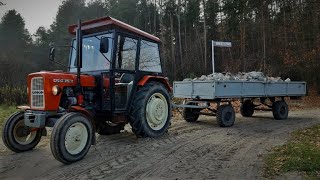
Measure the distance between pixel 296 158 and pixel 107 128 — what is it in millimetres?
4035

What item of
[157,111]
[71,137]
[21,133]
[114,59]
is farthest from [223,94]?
[21,133]

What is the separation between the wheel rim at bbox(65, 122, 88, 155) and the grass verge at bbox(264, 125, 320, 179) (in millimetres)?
3080

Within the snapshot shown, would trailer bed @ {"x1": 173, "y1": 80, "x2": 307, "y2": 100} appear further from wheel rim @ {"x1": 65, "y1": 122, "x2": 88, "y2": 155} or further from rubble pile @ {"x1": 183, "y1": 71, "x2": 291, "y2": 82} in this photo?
wheel rim @ {"x1": 65, "y1": 122, "x2": 88, "y2": 155}

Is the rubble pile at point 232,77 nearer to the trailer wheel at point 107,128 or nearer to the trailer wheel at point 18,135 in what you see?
the trailer wheel at point 107,128

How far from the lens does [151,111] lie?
7586 mm

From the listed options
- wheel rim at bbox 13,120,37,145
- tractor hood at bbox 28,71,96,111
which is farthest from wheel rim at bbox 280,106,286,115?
wheel rim at bbox 13,120,37,145

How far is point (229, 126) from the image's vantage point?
994 centimetres

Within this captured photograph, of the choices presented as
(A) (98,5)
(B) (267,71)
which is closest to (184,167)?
(B) (267,71)

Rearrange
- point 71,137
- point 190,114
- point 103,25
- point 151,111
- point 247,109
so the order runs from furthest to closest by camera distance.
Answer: point 247,109
point 190,114
point 151,111
point 103,25
point 71,137

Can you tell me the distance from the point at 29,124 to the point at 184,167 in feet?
9.55

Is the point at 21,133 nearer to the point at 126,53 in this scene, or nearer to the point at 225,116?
the point at 126,53

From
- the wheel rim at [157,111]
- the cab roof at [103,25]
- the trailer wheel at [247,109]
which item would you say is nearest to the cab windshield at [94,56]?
the cab roof at [103,25]

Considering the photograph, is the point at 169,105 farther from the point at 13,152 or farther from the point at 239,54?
the point at 239,54

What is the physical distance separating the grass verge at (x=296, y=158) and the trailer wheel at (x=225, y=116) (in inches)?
→ 91.6
